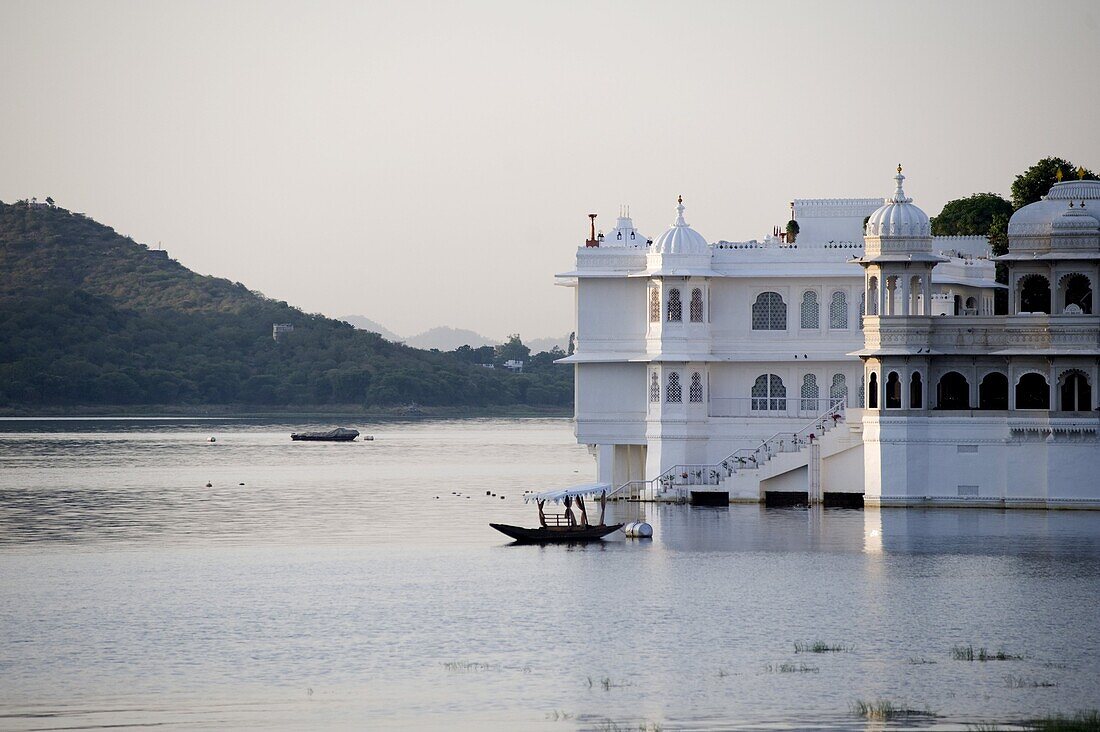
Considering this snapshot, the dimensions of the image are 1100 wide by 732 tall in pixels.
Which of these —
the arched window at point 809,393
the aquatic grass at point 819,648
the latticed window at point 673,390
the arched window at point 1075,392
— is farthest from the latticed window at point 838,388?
the aquatic grass at point 819,648

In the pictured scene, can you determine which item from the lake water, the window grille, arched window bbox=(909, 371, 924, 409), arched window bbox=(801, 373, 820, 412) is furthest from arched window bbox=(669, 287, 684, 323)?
arched window bbox=(909, 371, 924, 409)

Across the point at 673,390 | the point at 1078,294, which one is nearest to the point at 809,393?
the point at 673,390

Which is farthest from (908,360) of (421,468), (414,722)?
(421,468)

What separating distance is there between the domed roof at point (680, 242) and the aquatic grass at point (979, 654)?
3547 centimetres

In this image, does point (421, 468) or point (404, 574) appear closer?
point (404, 574)

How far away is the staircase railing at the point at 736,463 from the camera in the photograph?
70688 millimetres

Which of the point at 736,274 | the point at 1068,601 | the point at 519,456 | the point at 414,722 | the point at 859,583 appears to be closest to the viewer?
the point at 414,722

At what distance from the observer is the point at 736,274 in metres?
72.2

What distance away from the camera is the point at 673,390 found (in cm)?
7175

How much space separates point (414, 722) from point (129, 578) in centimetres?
2176

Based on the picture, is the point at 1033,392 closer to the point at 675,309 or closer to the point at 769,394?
the point at 769,394

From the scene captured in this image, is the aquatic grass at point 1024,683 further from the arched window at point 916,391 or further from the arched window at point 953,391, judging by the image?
the arched window at point 953,391

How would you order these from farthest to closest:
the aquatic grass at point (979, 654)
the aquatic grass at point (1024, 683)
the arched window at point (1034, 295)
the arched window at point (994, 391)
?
the arched window at point (1034, 295) → the arched window at point (994, 391) → the aquatic grass at point (979, 654) → the aquatic grass at point (1024, 683)

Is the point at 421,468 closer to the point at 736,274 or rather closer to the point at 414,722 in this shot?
the point at 736,274
